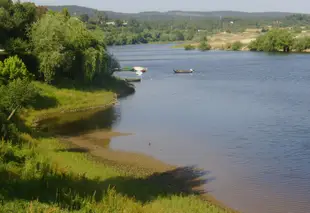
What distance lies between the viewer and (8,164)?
18.5 m

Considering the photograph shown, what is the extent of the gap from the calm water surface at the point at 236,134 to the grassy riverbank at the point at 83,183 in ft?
7.64

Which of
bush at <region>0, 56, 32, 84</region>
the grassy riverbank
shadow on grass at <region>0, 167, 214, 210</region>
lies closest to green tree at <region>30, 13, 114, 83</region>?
bush at <region>0, 56, 32, 84</region>

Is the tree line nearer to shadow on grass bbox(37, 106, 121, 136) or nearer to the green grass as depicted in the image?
the green grass

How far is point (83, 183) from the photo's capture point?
60.1 ft

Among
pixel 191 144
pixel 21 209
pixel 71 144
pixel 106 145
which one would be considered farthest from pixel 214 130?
pixel 21 209

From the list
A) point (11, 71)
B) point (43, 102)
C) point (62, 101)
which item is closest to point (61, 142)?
point (11, 71)

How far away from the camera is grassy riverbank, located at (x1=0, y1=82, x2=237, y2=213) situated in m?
14.4

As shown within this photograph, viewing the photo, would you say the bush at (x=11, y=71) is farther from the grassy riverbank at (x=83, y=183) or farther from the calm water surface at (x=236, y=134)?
the calm water surface at (x=236, y=134)

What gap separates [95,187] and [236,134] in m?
19.4

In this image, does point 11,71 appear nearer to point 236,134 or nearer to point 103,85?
point 103,85

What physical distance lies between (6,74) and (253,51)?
11856cm

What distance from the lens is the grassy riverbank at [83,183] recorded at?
1443cm

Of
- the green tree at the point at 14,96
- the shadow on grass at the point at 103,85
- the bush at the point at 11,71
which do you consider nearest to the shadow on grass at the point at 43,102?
the shadow on grass at the point at 103,85

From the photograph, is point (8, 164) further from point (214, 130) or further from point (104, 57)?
point (104, 57)
